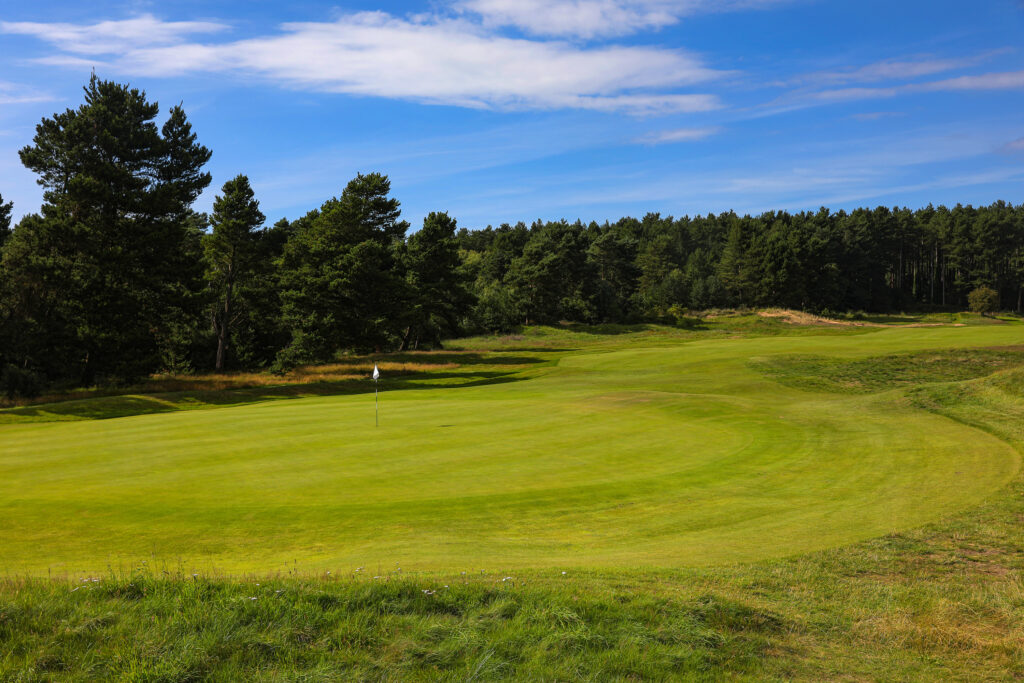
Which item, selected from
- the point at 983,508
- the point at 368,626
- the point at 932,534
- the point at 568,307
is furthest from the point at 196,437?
the point at 568,307

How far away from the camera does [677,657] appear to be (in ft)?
16.9

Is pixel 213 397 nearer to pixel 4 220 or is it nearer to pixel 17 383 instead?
pixel 17 383

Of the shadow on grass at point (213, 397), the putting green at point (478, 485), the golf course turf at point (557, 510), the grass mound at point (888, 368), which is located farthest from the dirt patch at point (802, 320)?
the putting green at point (478, 485)

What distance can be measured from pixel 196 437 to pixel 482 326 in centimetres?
6483

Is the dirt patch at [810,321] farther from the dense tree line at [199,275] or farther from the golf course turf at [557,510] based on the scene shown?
the golf course turf at [557,510]

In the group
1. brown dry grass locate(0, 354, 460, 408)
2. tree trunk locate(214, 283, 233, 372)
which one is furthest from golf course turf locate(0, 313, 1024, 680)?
tree trunk locate(214, 283, 233, 372)

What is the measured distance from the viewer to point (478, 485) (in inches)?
502

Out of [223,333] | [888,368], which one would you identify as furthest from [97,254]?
[888,368]

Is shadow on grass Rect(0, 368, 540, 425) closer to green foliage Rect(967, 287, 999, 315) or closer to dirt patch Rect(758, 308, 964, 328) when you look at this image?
dirt patch Rect(758, 308, 964, 328)

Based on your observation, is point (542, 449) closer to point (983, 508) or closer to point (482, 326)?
point (983, 508)

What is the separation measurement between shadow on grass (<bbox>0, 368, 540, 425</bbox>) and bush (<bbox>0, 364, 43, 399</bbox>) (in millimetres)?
3694

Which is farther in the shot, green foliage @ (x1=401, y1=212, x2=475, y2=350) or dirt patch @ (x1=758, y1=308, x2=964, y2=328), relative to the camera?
dirt patch @ (x1=758, y1=308, x2=964, y2=328)

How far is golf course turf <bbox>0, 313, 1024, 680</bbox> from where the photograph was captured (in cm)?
585

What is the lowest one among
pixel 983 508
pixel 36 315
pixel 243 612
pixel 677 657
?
pixel 983 508
